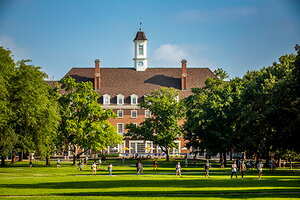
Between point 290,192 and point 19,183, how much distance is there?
58.5ft

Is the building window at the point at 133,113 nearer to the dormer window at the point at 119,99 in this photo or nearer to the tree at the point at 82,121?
the dormer window at the point at 119,99

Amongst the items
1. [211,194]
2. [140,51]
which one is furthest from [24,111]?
[140,51]

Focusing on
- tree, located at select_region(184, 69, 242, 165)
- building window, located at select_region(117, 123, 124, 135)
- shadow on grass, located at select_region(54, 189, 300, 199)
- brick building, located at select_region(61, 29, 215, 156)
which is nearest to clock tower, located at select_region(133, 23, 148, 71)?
brick building, located at select_region(61, 29, 215, 156)

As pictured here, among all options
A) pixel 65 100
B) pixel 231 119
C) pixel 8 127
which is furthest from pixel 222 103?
pixel 8 127

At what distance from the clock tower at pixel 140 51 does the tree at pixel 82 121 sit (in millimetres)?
41536

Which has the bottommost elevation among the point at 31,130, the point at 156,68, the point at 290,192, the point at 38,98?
the point at 290,192

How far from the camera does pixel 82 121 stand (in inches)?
2539

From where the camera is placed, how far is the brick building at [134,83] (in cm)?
10115

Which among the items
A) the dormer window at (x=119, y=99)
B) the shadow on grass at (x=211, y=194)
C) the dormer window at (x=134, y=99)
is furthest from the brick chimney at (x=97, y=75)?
the shadow on grass at (x=211, y=194)

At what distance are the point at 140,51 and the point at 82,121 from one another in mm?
47517

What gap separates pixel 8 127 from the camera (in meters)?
51.4

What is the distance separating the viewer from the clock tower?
108 meters

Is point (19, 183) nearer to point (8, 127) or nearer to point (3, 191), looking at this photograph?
point (3, 191)

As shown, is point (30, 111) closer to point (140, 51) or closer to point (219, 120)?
point (219, 120)
